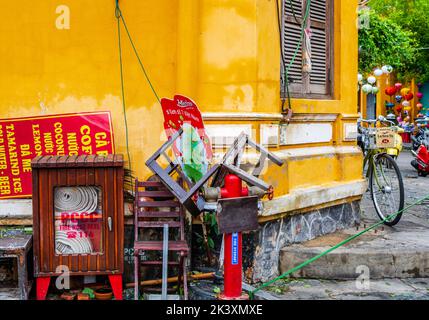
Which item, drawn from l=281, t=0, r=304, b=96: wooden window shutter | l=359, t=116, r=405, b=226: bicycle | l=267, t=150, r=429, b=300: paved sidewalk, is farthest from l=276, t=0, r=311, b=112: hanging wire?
l=359, t=116, r=405, b=226: bicycle

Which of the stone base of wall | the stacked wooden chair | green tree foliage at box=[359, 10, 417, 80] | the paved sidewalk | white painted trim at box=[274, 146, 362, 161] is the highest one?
green tree foliage at box=[359, 10, 417, 80]

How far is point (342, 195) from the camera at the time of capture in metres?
7.38

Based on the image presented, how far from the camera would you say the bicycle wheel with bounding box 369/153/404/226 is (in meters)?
7.78

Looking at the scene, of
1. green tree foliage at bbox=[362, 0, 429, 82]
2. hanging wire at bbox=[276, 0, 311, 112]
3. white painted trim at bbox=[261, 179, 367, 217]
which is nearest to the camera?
white painted trim at bbox=[261, 179, 367, 217]

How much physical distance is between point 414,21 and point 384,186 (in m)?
22.9

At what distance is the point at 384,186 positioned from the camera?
25.8 ft

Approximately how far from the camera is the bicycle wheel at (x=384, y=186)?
778 centimetres

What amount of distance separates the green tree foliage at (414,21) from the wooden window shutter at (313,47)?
2160cm

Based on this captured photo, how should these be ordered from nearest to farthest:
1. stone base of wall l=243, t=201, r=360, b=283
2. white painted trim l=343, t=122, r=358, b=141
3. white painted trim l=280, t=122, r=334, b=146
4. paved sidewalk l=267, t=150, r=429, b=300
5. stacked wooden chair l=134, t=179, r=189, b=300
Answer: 1. stacked wooden chair l=134, t=179, r=189, b=300
2. paved sidewalk l=267, t=150, r=429, b=300
3. stone base of wall l=243, t=201, r=360, b=283
4. white painted trim l=280, t=122, r=334, b=146
5. white painted trim l=343, t=122, r=358, b=141

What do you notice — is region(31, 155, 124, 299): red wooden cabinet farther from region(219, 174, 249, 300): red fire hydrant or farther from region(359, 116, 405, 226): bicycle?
region(359, 116, 405, 226): bicycle

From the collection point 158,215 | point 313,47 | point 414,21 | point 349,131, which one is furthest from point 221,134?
point 414,21

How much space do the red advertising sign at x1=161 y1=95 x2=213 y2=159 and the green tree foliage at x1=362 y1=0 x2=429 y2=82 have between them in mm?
24058
